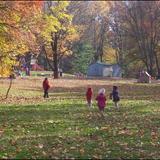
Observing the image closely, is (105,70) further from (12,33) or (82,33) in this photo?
(12,33)

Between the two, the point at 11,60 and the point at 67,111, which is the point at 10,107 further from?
the point at 11,60

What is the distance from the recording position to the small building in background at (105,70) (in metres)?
90.2

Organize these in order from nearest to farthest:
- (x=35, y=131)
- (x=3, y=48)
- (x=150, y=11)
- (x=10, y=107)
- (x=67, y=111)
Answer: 1. (x=35, y=131)
2. (x=67, y=111)
3. (x=10, y=107)
4. (x=3, y=48)
5. (x=150, y=11)

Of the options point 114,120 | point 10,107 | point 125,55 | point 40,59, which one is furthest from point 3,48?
point 40,59

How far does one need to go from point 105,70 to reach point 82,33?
25.8 feet

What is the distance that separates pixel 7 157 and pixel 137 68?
81.8 metres

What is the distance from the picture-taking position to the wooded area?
107ft

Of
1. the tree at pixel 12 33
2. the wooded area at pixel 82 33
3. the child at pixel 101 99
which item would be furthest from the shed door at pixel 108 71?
the child at pixel 101 99

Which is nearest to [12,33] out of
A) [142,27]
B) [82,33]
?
[142,27]

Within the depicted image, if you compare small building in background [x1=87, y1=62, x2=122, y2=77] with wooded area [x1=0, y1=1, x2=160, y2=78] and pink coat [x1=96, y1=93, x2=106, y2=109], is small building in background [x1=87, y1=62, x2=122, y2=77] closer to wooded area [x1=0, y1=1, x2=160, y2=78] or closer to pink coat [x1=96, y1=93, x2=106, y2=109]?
wooded area [x1=0, y1=1, x2=160, y2=78]

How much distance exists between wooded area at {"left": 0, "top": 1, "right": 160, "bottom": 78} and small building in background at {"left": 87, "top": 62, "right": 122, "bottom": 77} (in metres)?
2.81

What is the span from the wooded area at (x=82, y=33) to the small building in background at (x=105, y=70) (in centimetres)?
281

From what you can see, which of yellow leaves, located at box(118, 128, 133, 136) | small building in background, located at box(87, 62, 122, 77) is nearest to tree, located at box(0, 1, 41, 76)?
yellow leaves, located at box(118, 128, 133, 136)

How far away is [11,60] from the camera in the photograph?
107 feet
